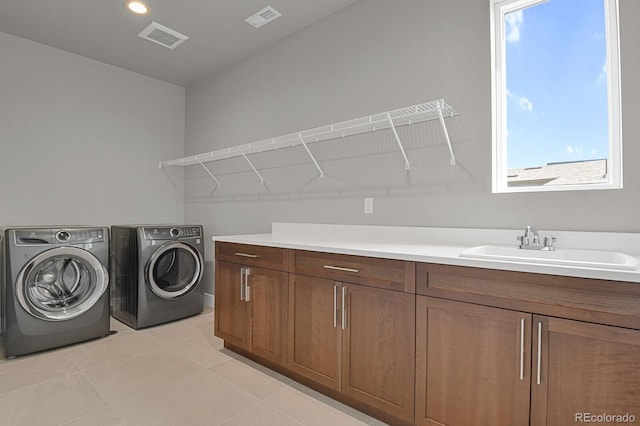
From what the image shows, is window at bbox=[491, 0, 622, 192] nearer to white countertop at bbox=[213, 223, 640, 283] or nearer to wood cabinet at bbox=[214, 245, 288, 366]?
white countertop at bbox=[213, 223, 640, 283]

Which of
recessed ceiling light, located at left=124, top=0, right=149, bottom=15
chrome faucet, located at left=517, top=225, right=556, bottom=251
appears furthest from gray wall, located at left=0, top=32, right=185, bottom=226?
chrome faucet, located at left=517, top=225, right=556, bottom=251

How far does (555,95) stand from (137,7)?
2898 mm

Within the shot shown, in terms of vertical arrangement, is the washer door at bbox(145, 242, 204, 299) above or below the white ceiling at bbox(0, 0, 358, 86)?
below

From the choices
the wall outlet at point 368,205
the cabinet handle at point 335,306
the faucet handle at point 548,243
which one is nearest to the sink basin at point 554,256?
the faucet handle at point 548,243

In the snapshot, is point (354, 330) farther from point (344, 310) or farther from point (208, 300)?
point (208, 300)

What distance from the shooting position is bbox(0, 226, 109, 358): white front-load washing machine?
7.50 feet

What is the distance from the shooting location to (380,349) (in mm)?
1583

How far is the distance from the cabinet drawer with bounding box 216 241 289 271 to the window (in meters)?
1.30

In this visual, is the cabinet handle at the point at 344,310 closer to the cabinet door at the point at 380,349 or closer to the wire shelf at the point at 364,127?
the cabinet door at the point at 380,349

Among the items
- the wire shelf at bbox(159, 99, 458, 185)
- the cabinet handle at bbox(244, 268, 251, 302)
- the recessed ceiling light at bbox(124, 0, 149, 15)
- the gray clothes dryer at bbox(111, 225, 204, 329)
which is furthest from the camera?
the gray clothes dryer at bbox(111, 225, 204, 329)

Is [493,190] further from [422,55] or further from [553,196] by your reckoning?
[422,55]

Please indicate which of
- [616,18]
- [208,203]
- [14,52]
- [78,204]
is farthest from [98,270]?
[616,18]

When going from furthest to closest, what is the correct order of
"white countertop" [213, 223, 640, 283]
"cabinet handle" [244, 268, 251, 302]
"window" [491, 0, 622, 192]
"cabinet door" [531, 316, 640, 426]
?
"cabinet handle" [244, 268, 251, 302] < "window" [491, 0, 622, 192] < "white countertop" [213, 223, 640, 283] < "cabinet door" [531, 316, 640, 426]

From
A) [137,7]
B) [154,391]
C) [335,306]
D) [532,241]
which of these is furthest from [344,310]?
[137,7]
